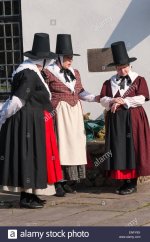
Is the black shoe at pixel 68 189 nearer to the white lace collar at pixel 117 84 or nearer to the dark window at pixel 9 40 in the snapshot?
the white lace collar at pixel 117 84

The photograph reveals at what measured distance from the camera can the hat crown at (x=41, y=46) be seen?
26.7 ft

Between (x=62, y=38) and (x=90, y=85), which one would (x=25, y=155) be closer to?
(x=62, y=38)

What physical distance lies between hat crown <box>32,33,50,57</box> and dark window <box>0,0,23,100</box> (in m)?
2.80

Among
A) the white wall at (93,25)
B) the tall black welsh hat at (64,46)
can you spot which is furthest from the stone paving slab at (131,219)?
the white wall at (93,25)

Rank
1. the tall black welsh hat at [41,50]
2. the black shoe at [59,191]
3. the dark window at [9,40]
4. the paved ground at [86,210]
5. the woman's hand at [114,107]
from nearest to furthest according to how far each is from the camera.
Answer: the paved ground at [86,210] < the tall black welsh hat at [41,50] < the woman's hand at [114,107] < the black shoe at [59,191] < the dark window at [9,40]

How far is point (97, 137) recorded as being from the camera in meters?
9.94

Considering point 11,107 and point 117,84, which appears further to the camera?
point 117,84

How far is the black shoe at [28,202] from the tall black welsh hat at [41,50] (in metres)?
1.51

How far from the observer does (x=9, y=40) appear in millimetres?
11156

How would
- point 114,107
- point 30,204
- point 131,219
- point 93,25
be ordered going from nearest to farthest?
point 131,219 < point 30,204 < point 114,107 < point 93,25

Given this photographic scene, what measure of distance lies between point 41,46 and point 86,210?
1867 mm

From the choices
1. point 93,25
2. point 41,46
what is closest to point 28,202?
point 41,46

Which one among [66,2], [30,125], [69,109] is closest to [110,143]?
[69,109]

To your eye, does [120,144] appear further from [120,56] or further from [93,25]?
[93,25]
